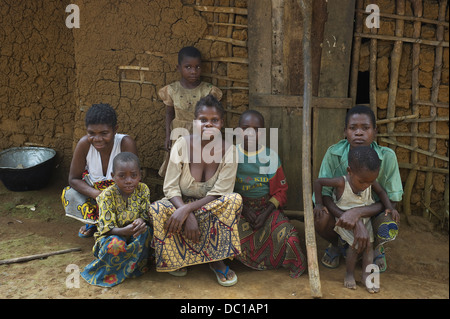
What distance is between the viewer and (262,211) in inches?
122

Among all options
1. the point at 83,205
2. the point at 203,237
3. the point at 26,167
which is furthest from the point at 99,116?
the point at 26,167

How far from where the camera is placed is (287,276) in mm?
2891

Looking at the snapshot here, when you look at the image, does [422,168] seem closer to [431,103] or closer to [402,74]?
[431,103]

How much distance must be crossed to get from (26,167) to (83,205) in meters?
1.72

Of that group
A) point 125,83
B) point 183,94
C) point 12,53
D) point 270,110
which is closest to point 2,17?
point 12,53

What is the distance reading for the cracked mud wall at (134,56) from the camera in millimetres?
3809

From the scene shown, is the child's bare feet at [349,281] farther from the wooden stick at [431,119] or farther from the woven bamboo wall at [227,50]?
the woven bamboo wall at [227,50]

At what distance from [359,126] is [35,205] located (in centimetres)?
334

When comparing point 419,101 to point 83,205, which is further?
point 419,101

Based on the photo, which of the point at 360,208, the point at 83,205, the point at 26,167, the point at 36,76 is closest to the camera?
the point at 360,208

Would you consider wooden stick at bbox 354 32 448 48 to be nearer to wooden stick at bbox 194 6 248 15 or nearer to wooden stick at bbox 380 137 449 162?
wooden stick at bbox 380 137 449 162
